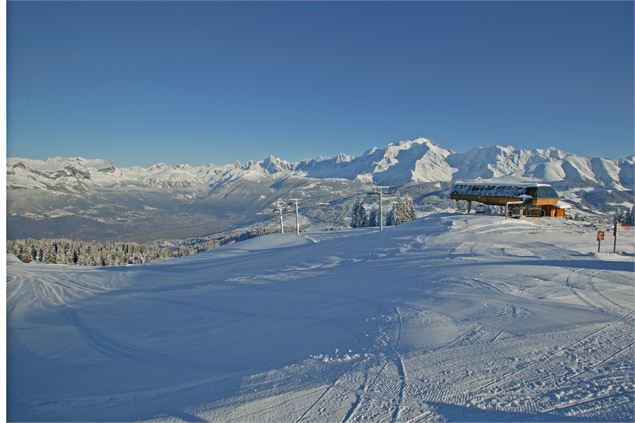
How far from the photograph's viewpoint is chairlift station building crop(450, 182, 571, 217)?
117ft

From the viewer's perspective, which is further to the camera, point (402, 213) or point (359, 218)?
point (359, 218)

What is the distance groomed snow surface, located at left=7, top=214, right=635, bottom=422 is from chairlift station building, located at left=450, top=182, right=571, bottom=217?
17.1 meters

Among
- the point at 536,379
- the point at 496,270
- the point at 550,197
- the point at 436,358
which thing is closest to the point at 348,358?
the point at 436,358

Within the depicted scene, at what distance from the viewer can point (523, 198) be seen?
35.3 meters

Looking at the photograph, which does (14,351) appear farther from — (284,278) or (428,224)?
(428,224)

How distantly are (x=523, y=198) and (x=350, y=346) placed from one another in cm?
3336

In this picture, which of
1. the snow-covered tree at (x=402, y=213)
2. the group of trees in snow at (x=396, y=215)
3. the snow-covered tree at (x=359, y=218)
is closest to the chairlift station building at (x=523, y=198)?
the group of trees in snow at (x=396, y=215)

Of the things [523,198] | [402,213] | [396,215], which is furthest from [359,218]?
[523,198]

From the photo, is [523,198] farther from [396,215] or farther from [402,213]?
[396,215]

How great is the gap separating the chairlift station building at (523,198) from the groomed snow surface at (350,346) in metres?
17.1

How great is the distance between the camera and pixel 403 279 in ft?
48.5

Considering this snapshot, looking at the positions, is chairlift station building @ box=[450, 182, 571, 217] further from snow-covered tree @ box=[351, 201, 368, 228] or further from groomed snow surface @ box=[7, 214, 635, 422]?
snow-covered tree @ box=[351, 201, 368, 228]

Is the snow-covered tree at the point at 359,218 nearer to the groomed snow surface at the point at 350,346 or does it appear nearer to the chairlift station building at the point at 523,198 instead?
the chairlift station building at the point at 523,198

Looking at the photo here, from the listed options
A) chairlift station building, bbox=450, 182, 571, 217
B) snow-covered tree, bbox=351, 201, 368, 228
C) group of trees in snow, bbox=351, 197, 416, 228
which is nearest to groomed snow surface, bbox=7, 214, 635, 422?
chairlift station building, bbox=450, 182, 571, 217
